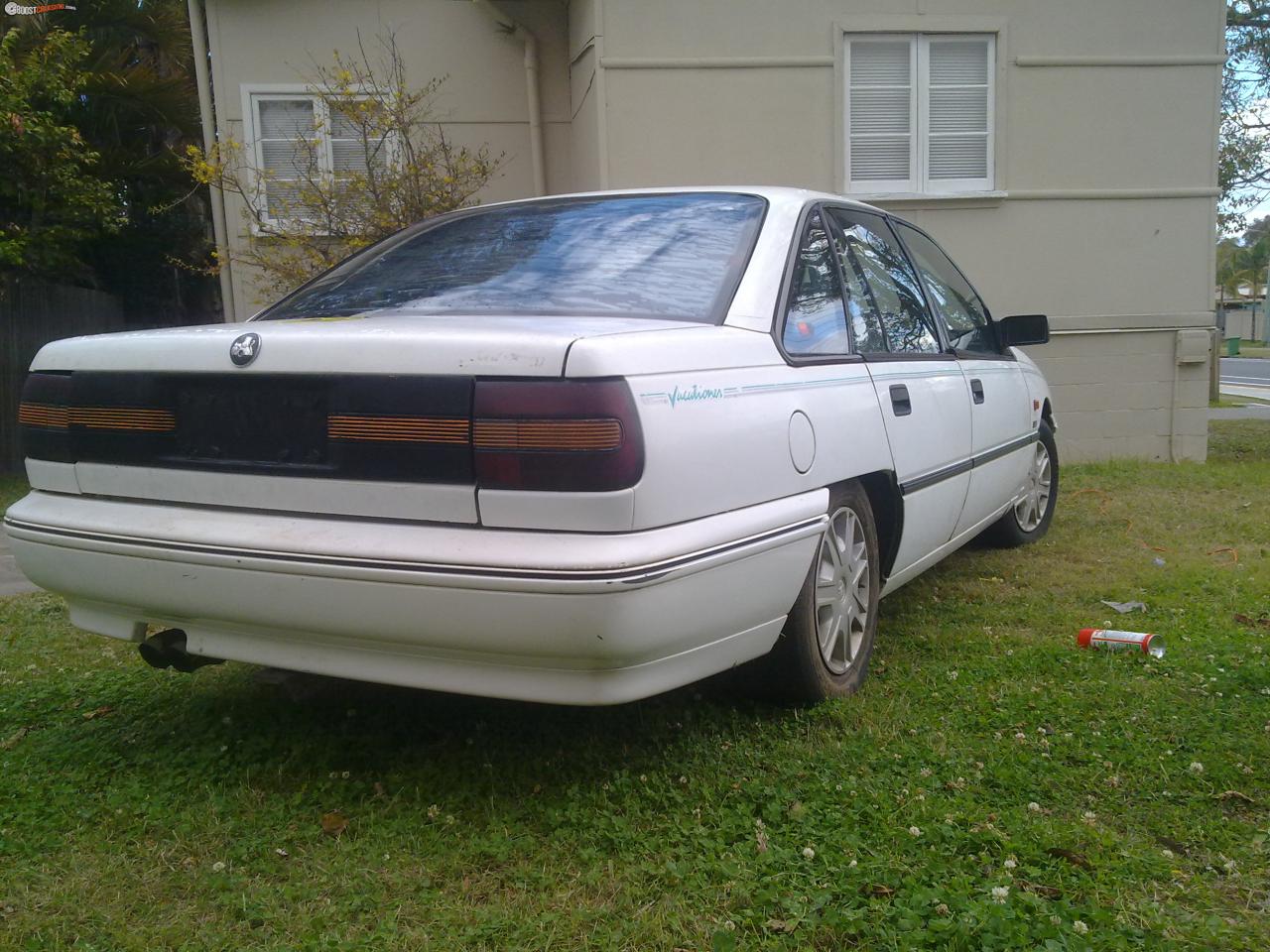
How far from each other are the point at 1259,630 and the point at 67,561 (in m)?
3.95

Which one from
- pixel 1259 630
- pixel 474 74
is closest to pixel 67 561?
pixel 1259 630

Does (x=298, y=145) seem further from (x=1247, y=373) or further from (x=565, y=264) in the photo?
(x=1247, y=373)

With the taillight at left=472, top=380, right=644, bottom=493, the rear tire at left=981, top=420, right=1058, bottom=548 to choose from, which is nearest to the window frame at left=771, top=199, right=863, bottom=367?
the taillight at left=472, top=380, right=644, bottom=493

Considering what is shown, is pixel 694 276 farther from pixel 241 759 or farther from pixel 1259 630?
pixel 1259 630

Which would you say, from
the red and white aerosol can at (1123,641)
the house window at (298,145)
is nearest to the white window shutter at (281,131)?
the house window at (298,145)

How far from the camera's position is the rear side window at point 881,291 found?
3777 millimetres

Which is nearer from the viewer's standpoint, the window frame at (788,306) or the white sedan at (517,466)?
the white sedan at (517,466)

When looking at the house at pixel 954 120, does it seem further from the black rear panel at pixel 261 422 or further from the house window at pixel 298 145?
the black rear panel at pixel 261 422

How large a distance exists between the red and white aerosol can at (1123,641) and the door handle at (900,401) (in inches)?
41.4

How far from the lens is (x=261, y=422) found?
271 cm

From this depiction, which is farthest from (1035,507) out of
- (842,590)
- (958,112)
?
(958,112)

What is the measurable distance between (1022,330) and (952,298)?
62cm

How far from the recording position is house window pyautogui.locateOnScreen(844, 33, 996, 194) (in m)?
8.95

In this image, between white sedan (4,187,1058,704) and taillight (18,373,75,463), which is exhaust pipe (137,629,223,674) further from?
taillight (18,373,75,463)
